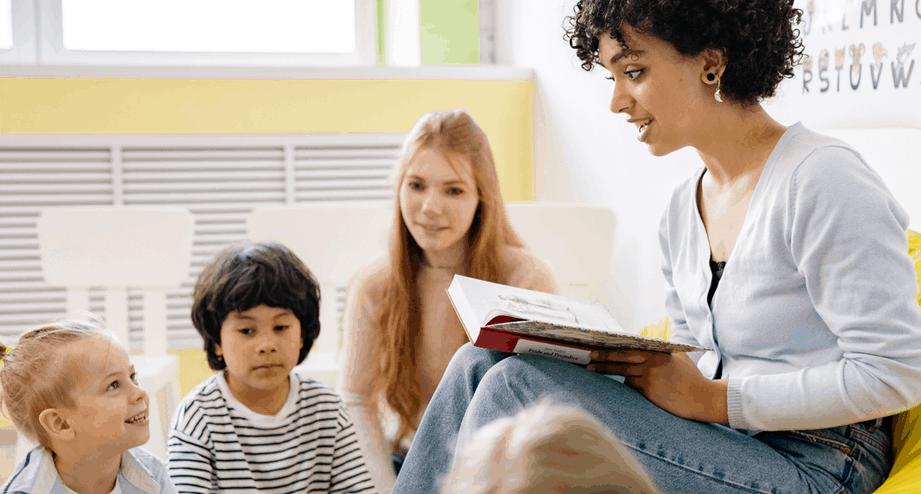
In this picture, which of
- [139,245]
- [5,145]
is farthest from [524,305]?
[5,145]

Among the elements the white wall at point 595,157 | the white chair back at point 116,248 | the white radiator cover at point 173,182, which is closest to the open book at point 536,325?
the white wall at point 595,157

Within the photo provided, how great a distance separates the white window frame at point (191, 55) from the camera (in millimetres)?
3021

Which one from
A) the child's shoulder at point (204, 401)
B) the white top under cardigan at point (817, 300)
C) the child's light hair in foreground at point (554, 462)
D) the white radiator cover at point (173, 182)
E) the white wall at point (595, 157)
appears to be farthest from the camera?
the white radiator cover at point (173, 182)

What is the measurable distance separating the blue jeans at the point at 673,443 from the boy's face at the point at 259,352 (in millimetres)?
460

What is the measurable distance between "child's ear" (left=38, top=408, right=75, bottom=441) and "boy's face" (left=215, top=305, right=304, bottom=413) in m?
0.31

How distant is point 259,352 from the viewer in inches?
52.0

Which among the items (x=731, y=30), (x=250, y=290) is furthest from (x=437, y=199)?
(x=731, y=30)

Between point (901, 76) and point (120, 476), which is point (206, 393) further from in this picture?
point (901, 76)

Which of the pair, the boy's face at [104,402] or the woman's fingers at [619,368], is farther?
the boy's face at [104,402]

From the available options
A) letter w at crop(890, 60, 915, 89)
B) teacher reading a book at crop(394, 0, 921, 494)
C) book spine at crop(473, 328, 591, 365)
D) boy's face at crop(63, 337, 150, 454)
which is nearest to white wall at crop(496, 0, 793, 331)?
letter w at crop(890, 60, 915, 89)

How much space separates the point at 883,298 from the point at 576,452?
413mm

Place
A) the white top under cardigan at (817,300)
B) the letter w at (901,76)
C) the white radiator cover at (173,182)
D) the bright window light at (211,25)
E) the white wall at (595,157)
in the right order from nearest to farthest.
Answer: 1. the white top under cardigan at (817,300)
2. the letter w at (901,76)
3. the white wall at (595,157)
4. the white radiator cover at (173,182)
5. the bright window light at (211,25)

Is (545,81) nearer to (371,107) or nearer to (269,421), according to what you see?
(371,107)

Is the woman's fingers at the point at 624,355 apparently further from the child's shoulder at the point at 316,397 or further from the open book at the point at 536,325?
the child's shoulder at the point at 316,397
